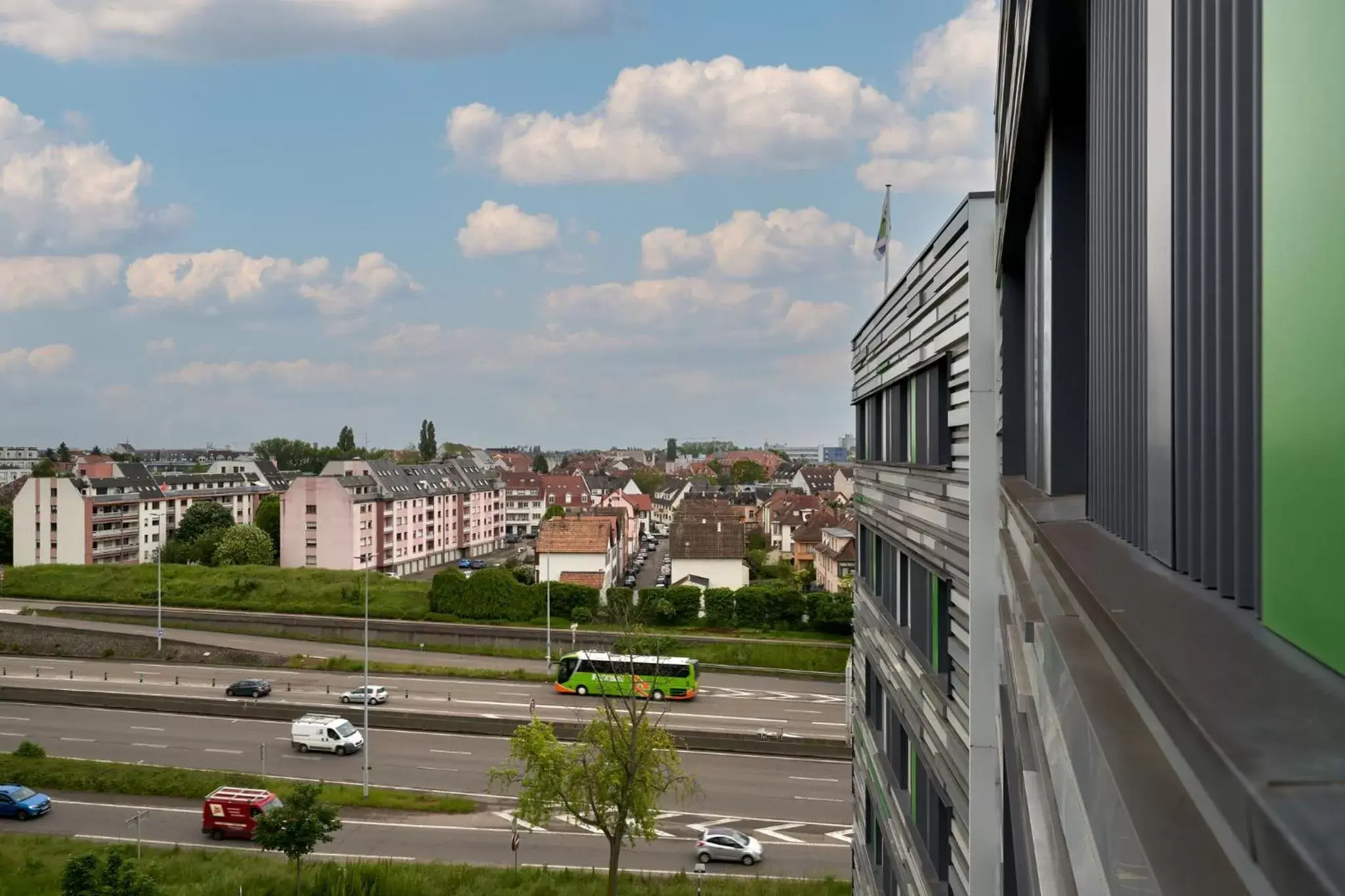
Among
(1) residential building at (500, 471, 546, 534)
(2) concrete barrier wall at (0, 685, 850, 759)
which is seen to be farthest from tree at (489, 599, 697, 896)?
(1) residential building at (500, 471, 546, 534)

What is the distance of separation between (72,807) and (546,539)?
27.0m

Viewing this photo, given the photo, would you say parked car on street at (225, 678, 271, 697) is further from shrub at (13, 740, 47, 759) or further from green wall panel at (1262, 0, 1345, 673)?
green wall panel at (1262, 0, 1345, 673)

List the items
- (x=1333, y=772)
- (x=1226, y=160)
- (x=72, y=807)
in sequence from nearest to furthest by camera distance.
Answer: (x=1333, y=772), (x=1226, y=160), (x=72, y=807)

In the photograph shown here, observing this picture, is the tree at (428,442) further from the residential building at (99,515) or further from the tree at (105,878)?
the tree at (105,878)

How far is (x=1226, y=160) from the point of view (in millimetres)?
1564

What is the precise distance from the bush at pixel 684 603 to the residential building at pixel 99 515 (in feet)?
140

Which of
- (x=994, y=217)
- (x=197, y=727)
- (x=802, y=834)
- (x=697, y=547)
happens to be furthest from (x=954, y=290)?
(x=697, y=547)

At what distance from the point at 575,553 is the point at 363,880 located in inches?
1228

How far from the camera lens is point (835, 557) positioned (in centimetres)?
5484

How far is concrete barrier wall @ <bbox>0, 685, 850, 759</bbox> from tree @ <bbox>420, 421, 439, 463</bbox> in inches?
2958

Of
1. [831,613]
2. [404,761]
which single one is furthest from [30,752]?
[831,613]

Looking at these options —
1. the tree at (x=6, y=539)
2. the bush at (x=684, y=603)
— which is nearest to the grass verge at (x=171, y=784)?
the bush at (x=684, y=603)

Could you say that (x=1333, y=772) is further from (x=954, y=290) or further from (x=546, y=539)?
(x=546, y=539)

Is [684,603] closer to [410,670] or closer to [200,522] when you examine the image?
[410,670]
